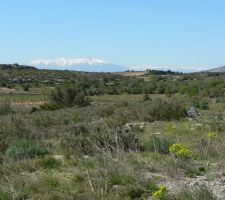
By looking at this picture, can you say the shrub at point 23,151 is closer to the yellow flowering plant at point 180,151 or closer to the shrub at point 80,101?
the yellow flowering plant at point 180,151

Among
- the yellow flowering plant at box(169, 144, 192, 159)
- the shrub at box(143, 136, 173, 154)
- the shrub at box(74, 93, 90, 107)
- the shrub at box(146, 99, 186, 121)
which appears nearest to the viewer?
the yellow flowering plant at box(169, 144, 192, 159)

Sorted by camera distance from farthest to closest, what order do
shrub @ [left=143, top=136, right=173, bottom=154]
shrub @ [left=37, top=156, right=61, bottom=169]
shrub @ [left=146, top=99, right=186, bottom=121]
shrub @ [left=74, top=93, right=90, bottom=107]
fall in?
shrub @ [left=74, top=93, right=90, bottom=107]
shrub @ [left=146, top=99, right=186, bottom=121]
shrub @ [left=143, top=136, right=173, bottom=154]
shrub @ [left=37, top=156, right=61, bottom=169]

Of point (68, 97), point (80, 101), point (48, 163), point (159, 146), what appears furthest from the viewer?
point (68, 97)

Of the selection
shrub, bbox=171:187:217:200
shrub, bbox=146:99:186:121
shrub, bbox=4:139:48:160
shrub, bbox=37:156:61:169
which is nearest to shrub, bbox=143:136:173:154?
shrub, bbox=37:156:61:169

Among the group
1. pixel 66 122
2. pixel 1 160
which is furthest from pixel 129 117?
pixel 1 160

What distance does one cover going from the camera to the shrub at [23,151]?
10.2 metres

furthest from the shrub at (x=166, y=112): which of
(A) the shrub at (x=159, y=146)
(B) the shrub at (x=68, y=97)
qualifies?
(B) the shrub at (x=68, y=97)

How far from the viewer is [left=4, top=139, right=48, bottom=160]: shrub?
33.4 ft

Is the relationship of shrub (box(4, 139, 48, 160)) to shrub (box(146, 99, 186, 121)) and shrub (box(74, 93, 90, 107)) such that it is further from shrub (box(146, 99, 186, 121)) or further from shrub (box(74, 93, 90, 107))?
shrub (box(74, 93, 90, 107))

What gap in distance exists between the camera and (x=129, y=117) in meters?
21.7

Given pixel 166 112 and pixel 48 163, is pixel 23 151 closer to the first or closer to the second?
pixel 48 163

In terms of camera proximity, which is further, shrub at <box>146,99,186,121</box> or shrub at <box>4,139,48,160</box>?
shrub at <box>146,99,186,121</box>

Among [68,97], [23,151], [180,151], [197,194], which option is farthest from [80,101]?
[197,194]

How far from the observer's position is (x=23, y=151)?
34.2 feet
